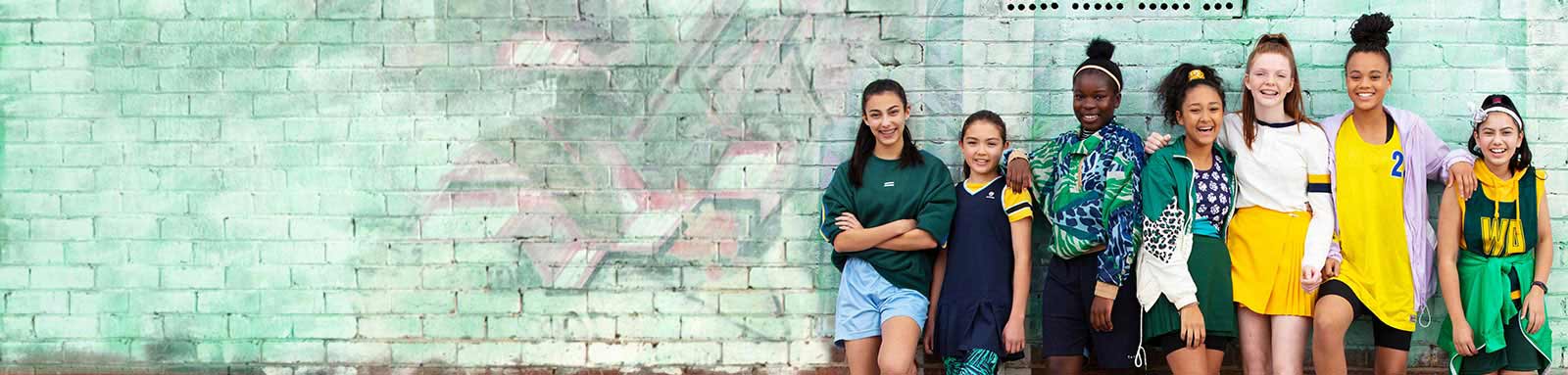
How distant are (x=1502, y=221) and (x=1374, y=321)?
25.3 inches

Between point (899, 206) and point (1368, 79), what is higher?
point (1368, 79)

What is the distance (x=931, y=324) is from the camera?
5.25 metres

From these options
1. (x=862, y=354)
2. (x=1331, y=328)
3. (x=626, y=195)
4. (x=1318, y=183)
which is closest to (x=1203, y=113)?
(x=1318, y=183)

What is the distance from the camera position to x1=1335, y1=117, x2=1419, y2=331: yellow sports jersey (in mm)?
5105

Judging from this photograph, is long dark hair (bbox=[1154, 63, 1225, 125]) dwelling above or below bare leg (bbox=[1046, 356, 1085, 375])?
Answer: above

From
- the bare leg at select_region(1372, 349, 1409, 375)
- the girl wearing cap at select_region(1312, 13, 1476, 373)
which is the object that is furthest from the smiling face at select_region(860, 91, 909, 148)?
the bare leg at select_region(1372, 349, 1409, 375)

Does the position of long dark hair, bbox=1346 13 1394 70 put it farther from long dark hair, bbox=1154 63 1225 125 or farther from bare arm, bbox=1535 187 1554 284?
bare arm, bbox=1535 187 1554 284

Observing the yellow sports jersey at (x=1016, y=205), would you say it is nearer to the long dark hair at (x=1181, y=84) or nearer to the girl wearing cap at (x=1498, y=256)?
the long dark hair at (x=1181, y=84)

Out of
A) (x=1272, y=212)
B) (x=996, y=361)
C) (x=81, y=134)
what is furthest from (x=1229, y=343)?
(x=81, y=134)

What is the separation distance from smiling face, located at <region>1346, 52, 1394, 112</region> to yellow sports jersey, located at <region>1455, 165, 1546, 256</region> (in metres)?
0.51

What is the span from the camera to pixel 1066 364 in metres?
5.11

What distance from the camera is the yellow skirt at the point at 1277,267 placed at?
5.03 m

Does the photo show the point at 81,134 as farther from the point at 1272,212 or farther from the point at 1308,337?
the point at 1308,337

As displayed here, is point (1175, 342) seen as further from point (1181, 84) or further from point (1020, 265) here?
point (1181, 84)
